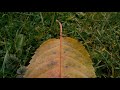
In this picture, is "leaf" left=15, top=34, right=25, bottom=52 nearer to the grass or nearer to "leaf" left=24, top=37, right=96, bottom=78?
the grass

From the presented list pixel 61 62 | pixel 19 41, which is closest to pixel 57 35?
pixel 19 41

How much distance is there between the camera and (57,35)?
1.88 meters

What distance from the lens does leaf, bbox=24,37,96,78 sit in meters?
1.13

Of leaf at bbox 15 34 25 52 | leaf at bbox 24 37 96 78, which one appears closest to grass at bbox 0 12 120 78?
leaf at bbox 15 34 25 52

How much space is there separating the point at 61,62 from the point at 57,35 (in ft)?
2.27

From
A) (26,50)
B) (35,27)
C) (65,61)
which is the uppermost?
(35,27)

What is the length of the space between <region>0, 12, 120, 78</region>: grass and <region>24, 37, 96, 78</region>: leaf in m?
0.28

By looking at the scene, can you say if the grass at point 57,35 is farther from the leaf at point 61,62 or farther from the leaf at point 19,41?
the leaf at point 61,62

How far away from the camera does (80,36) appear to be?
6.13 ft

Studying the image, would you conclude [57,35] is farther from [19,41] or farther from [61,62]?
[61,62]

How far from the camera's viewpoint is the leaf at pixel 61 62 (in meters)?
1.13
